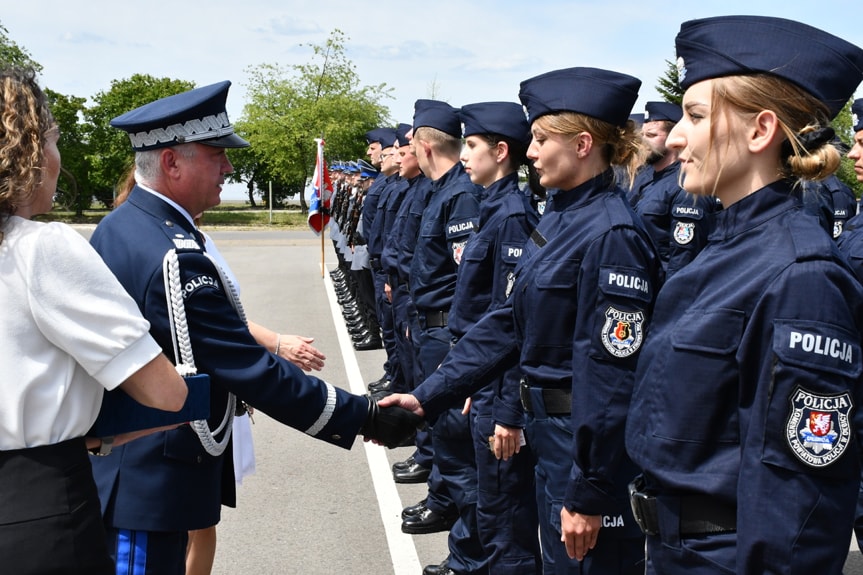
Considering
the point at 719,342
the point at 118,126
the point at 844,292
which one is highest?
the point at 118,126

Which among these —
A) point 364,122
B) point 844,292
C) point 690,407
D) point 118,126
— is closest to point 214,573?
point 118,126

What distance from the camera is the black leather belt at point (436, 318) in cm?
563

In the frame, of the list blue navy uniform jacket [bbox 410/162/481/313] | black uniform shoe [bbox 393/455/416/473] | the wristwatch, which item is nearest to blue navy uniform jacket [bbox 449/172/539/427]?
blue navy uniform jacket [bbox 410/162/481/313]

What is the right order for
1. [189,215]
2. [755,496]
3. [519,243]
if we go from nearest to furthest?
[755,496]
[189,215]
[519,243]

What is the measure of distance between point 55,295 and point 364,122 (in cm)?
3971

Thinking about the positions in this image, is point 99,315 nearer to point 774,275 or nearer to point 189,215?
point 189,215

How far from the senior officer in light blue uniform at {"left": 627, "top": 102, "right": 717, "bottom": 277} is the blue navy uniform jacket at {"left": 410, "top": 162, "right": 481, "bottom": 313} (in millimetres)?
1218

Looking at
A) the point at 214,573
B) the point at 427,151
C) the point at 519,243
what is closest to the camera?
the point at 519,243

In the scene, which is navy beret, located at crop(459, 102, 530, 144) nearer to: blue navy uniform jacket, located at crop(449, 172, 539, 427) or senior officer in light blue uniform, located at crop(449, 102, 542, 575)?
senior officer in light blue uniform, located at crop(449, 102, 542, 575)

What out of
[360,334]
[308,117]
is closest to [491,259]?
[360,334]

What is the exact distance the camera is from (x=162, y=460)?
2.74 meters

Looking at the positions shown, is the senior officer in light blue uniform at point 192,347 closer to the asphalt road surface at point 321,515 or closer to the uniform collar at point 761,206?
the uniform collar at point 761,206

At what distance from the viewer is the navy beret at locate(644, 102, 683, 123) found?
8.44m

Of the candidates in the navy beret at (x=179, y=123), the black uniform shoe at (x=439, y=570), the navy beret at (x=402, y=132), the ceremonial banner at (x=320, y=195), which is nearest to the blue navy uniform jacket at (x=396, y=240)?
the navy beret at (x=402, y=132)
